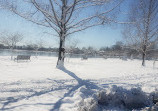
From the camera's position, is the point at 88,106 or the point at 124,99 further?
the point at 124,99

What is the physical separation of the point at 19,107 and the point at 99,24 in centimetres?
731

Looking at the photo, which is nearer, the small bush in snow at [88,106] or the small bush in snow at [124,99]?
the small bush in snow at [88,106]

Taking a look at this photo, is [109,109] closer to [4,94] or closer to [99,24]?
[4,94]

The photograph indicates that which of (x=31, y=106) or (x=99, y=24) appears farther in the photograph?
(x=99, y=24)

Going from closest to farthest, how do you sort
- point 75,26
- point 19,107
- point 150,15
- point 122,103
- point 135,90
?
point 19,107 → point 122,103 → point 135,90 → point 75,26 → point 150,15

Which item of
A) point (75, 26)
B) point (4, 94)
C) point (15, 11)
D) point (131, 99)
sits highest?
point (15, 11)

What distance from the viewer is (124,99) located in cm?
284

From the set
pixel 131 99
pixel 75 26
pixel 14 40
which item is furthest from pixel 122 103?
pixel 14 40

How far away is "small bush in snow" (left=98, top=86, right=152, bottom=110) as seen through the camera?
278 cm

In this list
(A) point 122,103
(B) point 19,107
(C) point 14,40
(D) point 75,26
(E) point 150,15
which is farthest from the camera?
(C) point 14,40

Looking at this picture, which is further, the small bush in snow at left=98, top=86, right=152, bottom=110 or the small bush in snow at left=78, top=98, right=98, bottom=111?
the small bush in snow at left=98, top=86, right=152, bottom=110

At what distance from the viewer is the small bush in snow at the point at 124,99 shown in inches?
109

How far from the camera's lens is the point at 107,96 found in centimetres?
286

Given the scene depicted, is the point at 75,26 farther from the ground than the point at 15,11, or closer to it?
closer to it
